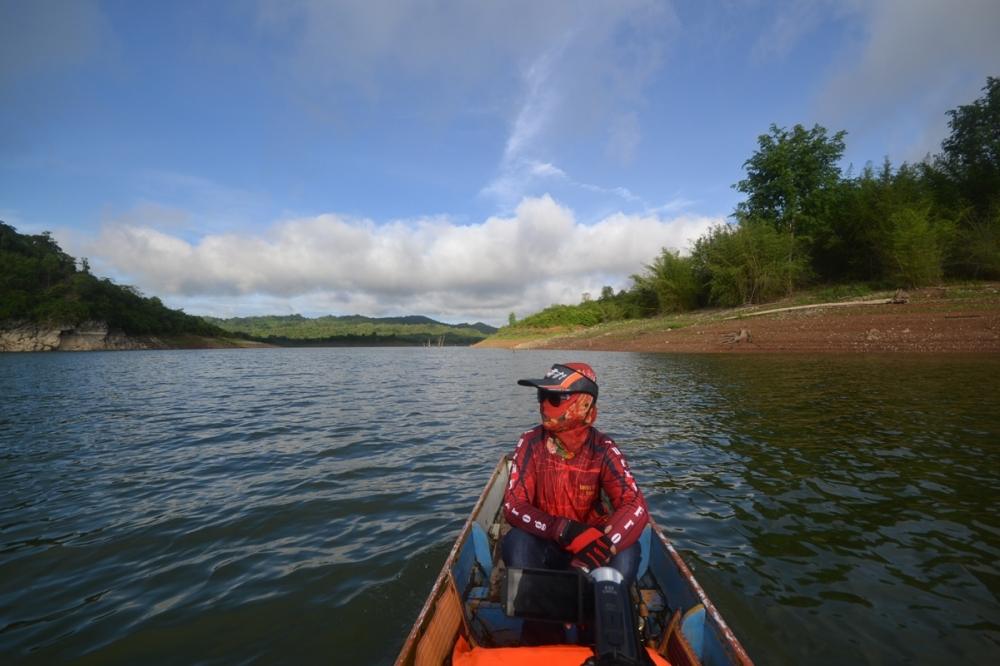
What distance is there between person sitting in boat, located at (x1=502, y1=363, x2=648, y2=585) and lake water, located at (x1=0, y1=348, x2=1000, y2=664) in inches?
69.1

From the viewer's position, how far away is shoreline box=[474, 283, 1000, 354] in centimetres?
2725

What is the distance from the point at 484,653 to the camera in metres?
2.71

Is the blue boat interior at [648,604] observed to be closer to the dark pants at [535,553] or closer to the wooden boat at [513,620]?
the wooden boat at [513,620]

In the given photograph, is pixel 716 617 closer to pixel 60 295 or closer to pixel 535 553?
pixel 535 553

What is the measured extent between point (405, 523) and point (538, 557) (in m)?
3.85

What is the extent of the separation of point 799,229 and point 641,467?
5895cm

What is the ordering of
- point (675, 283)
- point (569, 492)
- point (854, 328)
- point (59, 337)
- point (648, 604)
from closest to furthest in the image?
1. point (648, 604)
2. point (569, 492)
3. point (854, 328)
4. point (675, 283)
5. point (59, 337)

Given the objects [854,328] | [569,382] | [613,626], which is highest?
[569,382]

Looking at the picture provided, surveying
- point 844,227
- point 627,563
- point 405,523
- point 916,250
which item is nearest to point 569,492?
point 627,563

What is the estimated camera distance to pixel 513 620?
13.4ft

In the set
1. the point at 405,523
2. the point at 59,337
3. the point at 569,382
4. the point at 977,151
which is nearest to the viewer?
the point at 569,382

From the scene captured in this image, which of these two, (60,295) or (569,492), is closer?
(569,492)

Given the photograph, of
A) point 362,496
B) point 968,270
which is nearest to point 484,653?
point 362,496

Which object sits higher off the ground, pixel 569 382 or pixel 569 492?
pixel 569 382
